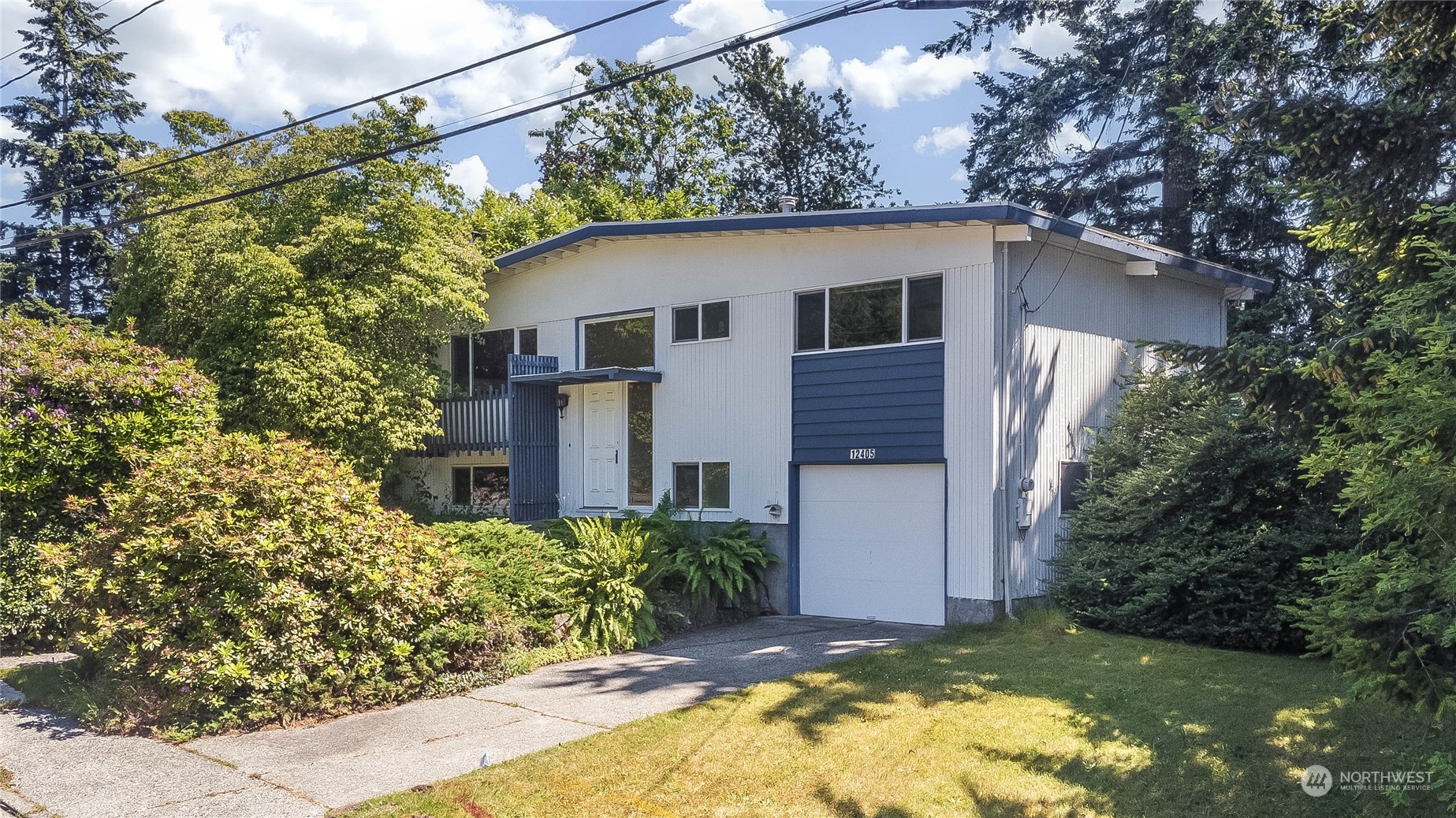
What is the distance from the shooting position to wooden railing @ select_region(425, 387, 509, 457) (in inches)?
691

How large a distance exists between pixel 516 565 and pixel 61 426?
496 cm

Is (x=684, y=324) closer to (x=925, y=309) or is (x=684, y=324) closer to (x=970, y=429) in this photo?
(x=925, y=309)

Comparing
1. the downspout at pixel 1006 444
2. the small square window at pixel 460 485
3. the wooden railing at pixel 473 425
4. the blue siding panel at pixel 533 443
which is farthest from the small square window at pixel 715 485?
the small square window at pixel 460 485

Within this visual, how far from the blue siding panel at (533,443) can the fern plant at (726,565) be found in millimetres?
4041

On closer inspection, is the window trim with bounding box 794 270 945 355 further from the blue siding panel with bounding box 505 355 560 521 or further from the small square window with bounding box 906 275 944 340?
the blue siding panel with bounding box 505 355 560 521

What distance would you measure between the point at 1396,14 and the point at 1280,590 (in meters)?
6.65

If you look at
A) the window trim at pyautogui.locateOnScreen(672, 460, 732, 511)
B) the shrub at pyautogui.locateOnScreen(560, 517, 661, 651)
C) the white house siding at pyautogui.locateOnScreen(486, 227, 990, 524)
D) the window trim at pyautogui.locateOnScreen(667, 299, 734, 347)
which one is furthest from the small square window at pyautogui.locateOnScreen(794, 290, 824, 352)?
the shrub at pyautogui.locateOnScreen(560, 517, 661, 651)

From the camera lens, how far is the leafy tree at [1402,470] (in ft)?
17.5

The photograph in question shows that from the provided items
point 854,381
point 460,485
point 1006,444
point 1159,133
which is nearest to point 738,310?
point 854,381

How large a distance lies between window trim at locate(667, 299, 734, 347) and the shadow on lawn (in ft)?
19.1

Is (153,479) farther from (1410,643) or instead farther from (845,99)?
(845,99)

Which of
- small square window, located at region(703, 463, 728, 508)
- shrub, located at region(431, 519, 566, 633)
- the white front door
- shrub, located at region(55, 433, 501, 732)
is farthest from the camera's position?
the white front door

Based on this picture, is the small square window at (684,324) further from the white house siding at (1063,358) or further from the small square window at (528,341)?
the white house siding at (1063,358)
